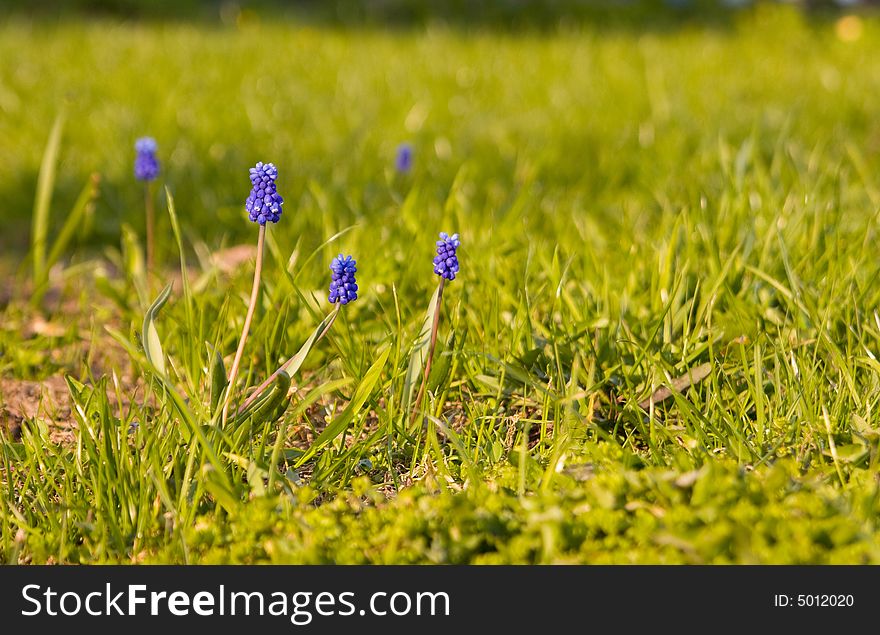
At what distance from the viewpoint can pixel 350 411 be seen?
2205mm

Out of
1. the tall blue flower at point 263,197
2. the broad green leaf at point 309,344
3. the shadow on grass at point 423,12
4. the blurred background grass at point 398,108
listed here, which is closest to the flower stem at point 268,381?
the broad green leaf at point 309,344

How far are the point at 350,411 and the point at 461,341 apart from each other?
0.40 m

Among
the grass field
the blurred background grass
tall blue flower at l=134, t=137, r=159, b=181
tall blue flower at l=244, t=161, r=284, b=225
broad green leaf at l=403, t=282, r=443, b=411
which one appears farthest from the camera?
the blurred background grass

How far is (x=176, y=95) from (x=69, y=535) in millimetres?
4070

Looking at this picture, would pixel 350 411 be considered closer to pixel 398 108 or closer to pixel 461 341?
pixel 461 341

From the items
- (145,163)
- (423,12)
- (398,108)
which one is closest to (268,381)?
(145,163)

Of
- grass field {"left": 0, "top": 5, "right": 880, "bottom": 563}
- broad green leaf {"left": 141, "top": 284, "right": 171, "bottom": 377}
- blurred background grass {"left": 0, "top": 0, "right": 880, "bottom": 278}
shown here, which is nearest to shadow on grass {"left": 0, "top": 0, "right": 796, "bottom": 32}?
blurred background grass {"left": 0, "top": 0, "right": 880, "bottom": 278}

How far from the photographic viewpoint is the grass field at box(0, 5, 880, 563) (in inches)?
75.0

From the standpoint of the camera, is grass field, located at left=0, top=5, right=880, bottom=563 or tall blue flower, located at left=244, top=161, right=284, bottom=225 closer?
grass field, located at left=0, top=5, right=880, bottom=563

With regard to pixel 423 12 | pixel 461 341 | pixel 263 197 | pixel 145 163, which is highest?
pixel 423 12

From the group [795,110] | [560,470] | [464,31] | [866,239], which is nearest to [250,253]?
[560,470]

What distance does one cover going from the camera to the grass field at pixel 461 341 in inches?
75.0

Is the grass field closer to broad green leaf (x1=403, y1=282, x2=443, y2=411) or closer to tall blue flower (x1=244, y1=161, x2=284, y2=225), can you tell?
broad green leaf (x1=403, y1=282, x2=443, y2=411)

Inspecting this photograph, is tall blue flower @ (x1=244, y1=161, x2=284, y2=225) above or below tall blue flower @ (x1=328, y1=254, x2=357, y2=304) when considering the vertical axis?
above
